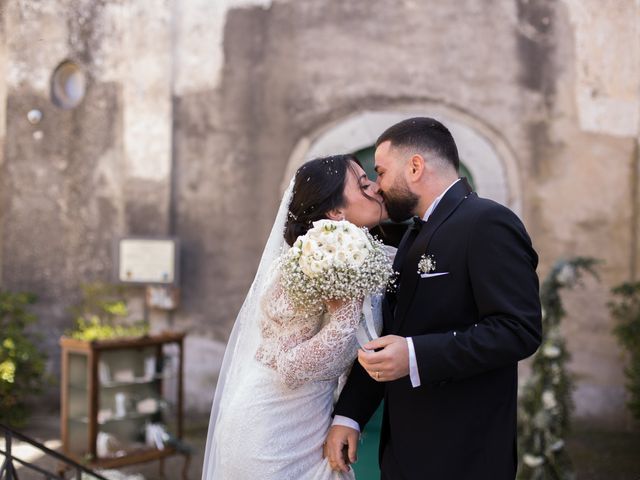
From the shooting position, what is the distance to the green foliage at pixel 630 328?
6621mm

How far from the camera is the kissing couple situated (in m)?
2.39

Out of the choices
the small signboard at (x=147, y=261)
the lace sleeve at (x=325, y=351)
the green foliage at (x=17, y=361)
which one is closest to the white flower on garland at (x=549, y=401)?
the lace sleeve at (x=325, y=351)

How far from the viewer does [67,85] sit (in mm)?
8375

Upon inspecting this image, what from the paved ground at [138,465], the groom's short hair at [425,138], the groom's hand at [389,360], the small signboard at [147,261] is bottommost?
the paved ground at [138,465]

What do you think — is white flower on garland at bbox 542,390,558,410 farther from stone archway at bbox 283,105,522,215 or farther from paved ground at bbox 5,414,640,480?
stone archway at bbox 283,105,522,215

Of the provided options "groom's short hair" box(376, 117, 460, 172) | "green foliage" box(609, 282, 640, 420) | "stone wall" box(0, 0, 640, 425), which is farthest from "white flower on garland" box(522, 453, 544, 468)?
"groom's short hair" box(376, 117, 460, 172)

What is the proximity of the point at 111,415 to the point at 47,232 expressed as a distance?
2.94m

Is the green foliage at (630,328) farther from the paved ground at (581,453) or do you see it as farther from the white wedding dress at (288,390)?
A: the white wedding dress at (288,390)

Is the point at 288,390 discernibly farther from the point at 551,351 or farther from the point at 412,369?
the point at 551,351

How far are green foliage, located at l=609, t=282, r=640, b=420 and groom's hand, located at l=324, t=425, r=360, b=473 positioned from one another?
457 centimetres

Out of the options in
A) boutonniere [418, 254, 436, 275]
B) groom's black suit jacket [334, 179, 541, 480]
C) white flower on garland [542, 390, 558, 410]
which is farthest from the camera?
white flower on garland [542, 390, 558, 410]

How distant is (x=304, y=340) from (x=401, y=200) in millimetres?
629

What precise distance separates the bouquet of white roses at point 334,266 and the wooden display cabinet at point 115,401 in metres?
3.58

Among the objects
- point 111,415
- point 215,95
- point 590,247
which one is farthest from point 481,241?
point 215,95
